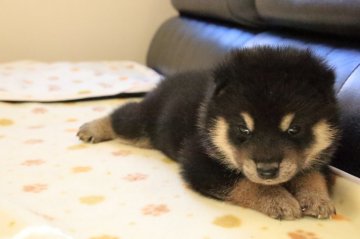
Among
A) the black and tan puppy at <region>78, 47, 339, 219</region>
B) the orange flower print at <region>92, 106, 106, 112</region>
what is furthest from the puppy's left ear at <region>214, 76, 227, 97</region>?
the orange flower print at <region>92, 106, 106, 112</region>

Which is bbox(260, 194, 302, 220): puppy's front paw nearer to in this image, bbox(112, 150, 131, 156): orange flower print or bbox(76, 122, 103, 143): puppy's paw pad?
bbox(112, 150, 131, 156): orange flower print

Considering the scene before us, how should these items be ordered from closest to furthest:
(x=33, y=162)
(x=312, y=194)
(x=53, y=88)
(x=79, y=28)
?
1. (x=312, y=194)
2. (x=33, y=162)
3. (x=53, y=88)
4. (x=79, y=28)

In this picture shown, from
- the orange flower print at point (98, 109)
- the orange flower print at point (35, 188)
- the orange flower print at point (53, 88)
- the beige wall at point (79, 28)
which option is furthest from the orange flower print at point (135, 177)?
the beige wall at point (79, 28)

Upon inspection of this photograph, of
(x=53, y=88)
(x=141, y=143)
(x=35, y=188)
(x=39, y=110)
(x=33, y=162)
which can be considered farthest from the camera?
(x=53, y=88)

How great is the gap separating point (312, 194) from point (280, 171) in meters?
0.13

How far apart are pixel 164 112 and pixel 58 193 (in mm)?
433

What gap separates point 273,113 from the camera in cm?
102

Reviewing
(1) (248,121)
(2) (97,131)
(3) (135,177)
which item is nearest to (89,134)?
(2) (97,131)

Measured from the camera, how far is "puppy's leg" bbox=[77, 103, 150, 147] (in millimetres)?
1588

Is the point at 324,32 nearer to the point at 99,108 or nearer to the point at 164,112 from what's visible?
the point at 164,112

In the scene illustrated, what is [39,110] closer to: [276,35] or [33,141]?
[33,141]

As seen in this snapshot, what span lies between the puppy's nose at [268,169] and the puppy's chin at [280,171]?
11mm

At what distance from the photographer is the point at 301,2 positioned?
1.63 m

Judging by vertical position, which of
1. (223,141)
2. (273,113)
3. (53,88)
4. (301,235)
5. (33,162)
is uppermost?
(273,113)
